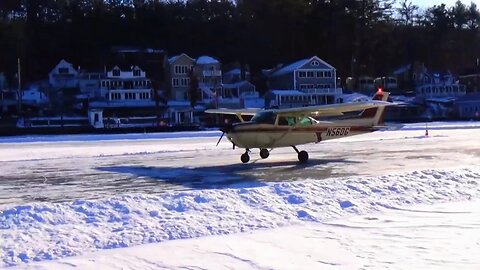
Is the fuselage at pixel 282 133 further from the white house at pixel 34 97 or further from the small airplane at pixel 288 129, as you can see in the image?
the white house at pixel 34 97

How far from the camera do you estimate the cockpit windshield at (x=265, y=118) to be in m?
20.9

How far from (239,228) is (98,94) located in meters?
73.4

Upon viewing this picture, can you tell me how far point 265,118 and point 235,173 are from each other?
3.97 m

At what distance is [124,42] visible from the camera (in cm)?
9162

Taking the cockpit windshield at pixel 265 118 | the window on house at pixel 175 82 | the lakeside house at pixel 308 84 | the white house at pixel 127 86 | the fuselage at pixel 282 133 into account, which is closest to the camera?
the fuselage at pixel 282 133

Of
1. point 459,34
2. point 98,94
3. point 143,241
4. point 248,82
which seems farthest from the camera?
point 459,34

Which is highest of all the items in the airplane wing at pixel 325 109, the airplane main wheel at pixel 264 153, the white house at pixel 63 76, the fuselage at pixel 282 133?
the white house at pixel 63 76

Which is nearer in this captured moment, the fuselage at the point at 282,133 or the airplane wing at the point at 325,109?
the fuselage at the point at 282,133

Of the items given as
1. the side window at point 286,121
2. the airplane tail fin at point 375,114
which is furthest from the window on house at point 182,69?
the side window at point 286,121

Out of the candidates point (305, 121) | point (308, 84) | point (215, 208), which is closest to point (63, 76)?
point (308, 84)

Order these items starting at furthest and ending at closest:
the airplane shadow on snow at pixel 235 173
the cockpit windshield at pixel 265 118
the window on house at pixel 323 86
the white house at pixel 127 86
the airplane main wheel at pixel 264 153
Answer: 1. the window on house at pixel 323 86
2. the white house at pixel 127 86
3. the airplane main wheel at pixel 264 153
4. the cockpit windshield at pixel 265 118
5. the airplane shadow on snow at pixel 235 173

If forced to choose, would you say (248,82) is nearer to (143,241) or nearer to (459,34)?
(459,34)

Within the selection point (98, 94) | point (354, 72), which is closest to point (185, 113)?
point (98, 94)

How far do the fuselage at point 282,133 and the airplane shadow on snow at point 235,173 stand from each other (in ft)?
2.48
